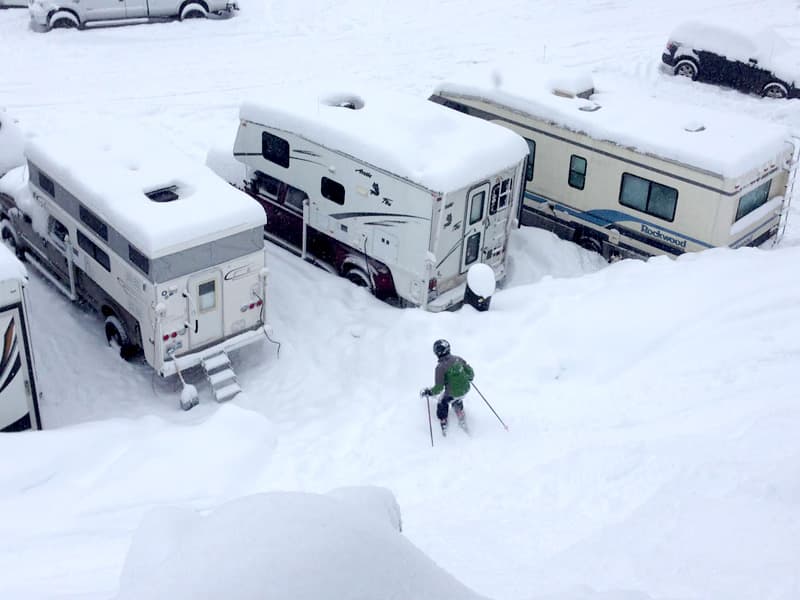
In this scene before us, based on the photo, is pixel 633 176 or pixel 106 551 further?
pixel 633 176

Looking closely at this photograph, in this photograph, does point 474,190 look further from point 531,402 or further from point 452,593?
point 452,593

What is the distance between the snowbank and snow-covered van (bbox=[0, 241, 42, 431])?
6180 millimetres

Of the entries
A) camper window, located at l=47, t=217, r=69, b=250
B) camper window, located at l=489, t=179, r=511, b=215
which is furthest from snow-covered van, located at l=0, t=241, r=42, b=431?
camper window, located at l=489, t=179, r=511, b=215

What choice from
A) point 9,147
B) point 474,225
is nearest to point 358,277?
point 474,225

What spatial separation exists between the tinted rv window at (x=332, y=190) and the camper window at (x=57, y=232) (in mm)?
3677

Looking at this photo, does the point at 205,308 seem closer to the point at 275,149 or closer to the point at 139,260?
the point at 139,260

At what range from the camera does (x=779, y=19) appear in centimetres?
2598

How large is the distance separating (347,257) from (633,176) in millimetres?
4570

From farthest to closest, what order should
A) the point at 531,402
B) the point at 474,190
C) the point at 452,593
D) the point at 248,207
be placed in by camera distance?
the point at 474,190 < the point at 248,207 < the point at 531,402 < the point at 452,593

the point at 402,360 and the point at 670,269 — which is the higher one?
the point at 670,269

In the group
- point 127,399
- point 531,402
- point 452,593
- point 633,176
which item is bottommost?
point 127,399

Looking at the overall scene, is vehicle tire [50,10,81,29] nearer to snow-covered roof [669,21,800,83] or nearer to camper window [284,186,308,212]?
camper window [284,186,308,212]

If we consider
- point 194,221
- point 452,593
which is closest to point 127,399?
point 194,221

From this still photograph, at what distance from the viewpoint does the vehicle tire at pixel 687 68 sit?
71.1 ft
